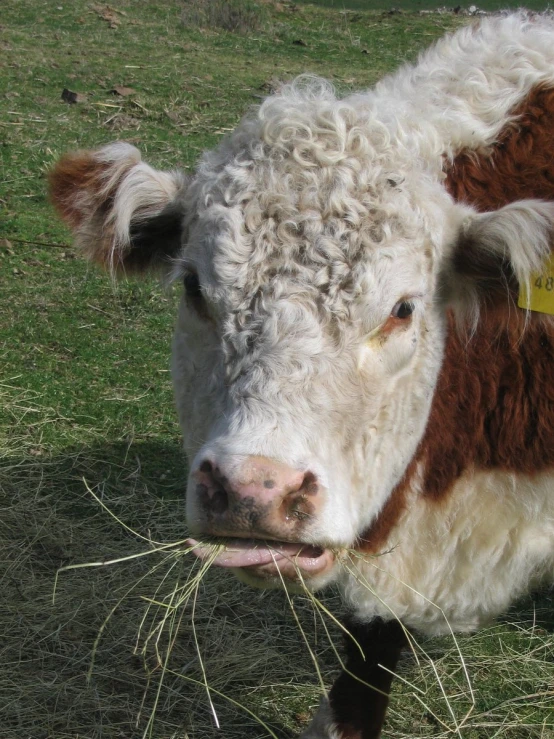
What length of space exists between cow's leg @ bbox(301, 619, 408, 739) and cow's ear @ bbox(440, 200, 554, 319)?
1.44 metres

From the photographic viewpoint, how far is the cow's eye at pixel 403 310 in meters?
2.94

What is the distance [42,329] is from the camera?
6.84 metres

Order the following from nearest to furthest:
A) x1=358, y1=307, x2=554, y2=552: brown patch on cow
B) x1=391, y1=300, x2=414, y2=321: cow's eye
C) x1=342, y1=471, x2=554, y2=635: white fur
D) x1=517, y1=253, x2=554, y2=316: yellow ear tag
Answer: x1=391, y1=300, x2=414, y2=321: cow's eye → x1=517, y1=253, x2=554, y2=316: yellow ear tag → x1=358, y1=307, x2=554, y2=552: brown patch on cow → x1=342, y1=471, x2=554, y2=635: white fur

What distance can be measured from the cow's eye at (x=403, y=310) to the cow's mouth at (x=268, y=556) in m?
0.77

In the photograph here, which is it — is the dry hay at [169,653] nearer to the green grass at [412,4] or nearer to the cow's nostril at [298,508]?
the cow's nostril at [298,508]

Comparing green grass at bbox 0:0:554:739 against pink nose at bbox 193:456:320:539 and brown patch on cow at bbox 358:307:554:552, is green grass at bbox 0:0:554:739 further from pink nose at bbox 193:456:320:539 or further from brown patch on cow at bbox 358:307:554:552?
brown patch on cow at bbox 358:307:554:552

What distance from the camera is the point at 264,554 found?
2635 millimetres

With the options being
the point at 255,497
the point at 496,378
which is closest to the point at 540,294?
the point at 496,378

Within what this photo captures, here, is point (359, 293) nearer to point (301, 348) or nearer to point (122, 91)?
point (301, 348)

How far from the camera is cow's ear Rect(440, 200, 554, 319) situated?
2.97 meters

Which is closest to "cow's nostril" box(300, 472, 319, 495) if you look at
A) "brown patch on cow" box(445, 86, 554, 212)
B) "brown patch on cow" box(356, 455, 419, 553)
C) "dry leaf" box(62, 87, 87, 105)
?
"brown patch on cow" box(356, 455, 419, 553)

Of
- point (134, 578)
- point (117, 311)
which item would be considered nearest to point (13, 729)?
point (134, 578)

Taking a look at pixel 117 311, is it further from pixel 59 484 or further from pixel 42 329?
pixel 59 484

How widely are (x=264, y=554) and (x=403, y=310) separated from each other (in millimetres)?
896
